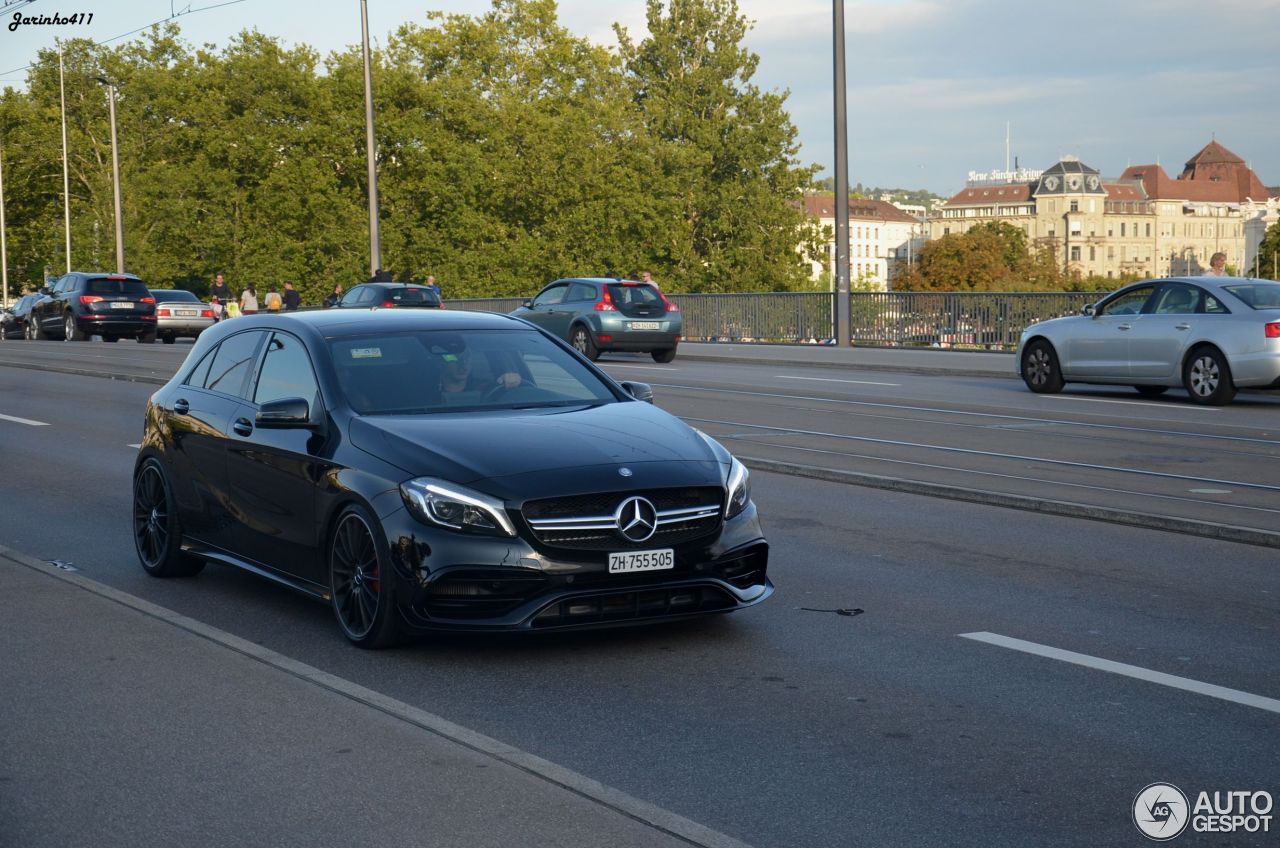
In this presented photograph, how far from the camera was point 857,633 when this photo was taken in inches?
272

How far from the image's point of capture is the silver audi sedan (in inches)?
740

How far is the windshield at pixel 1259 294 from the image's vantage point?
62.2ft

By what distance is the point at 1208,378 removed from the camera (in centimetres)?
1920

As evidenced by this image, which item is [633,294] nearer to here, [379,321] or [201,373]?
[201,373]

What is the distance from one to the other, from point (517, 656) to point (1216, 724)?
268 cm

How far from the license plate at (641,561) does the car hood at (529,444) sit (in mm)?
281

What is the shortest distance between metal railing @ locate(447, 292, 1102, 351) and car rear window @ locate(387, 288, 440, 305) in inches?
325

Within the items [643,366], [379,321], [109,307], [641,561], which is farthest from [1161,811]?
[109,307]

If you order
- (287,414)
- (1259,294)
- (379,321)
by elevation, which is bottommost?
(287,414)

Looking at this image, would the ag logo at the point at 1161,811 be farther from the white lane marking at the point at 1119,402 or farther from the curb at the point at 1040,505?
the white lane marking at the point at 1119,402

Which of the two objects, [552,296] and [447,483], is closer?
[447,483]

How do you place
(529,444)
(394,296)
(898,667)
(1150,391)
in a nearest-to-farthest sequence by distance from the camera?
(898,667) → (529,444) → (1150,391) → (394,296)

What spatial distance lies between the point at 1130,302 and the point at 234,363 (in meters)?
14.5

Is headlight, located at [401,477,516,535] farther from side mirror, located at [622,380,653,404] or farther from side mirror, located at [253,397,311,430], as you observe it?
side mirror, located at [622,380,653,404]
